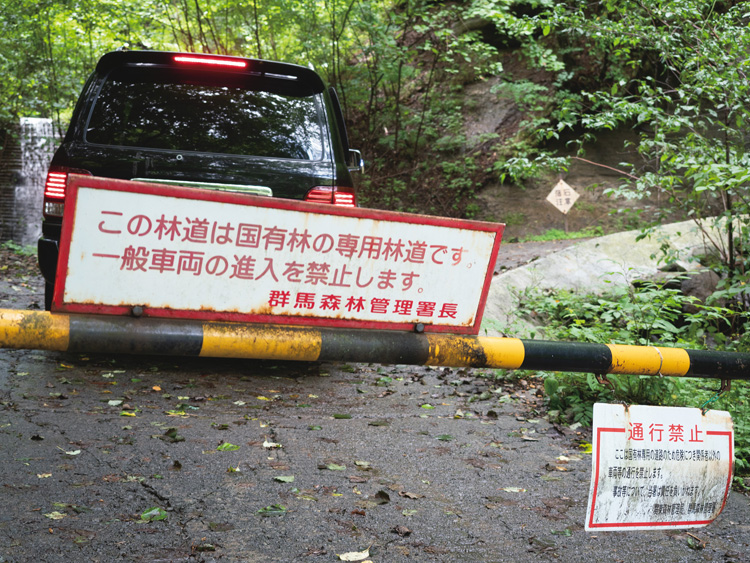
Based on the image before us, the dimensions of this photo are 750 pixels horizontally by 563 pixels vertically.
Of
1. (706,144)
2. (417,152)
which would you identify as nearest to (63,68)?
(417,152)

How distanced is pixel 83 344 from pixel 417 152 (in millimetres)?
16385

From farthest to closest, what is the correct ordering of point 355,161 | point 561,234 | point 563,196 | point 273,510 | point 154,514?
point 561,234, point 563,196, point 355,161, point 273,510, point 154,514

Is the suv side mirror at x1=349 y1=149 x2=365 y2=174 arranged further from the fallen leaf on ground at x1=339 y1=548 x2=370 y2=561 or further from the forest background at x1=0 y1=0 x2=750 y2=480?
the forest background at x1=0 y1=0 x2=750 y2=480

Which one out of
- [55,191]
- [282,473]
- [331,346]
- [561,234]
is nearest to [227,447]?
[282,473]

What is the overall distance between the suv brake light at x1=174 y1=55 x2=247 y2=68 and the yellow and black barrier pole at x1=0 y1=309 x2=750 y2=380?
3.47m

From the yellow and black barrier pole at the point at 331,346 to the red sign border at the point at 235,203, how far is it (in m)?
0.02

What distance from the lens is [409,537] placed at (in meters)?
3.13

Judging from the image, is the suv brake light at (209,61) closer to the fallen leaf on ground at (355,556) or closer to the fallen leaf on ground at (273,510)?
the fallen leaf on ground at (273,510)

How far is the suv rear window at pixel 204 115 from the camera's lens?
480cm

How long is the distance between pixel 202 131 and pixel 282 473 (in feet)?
8.35

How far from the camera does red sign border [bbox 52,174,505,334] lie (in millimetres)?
1746

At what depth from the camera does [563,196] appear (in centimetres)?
1284

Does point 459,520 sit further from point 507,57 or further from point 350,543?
point 507,57

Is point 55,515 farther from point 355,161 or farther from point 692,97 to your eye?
point 692,97
